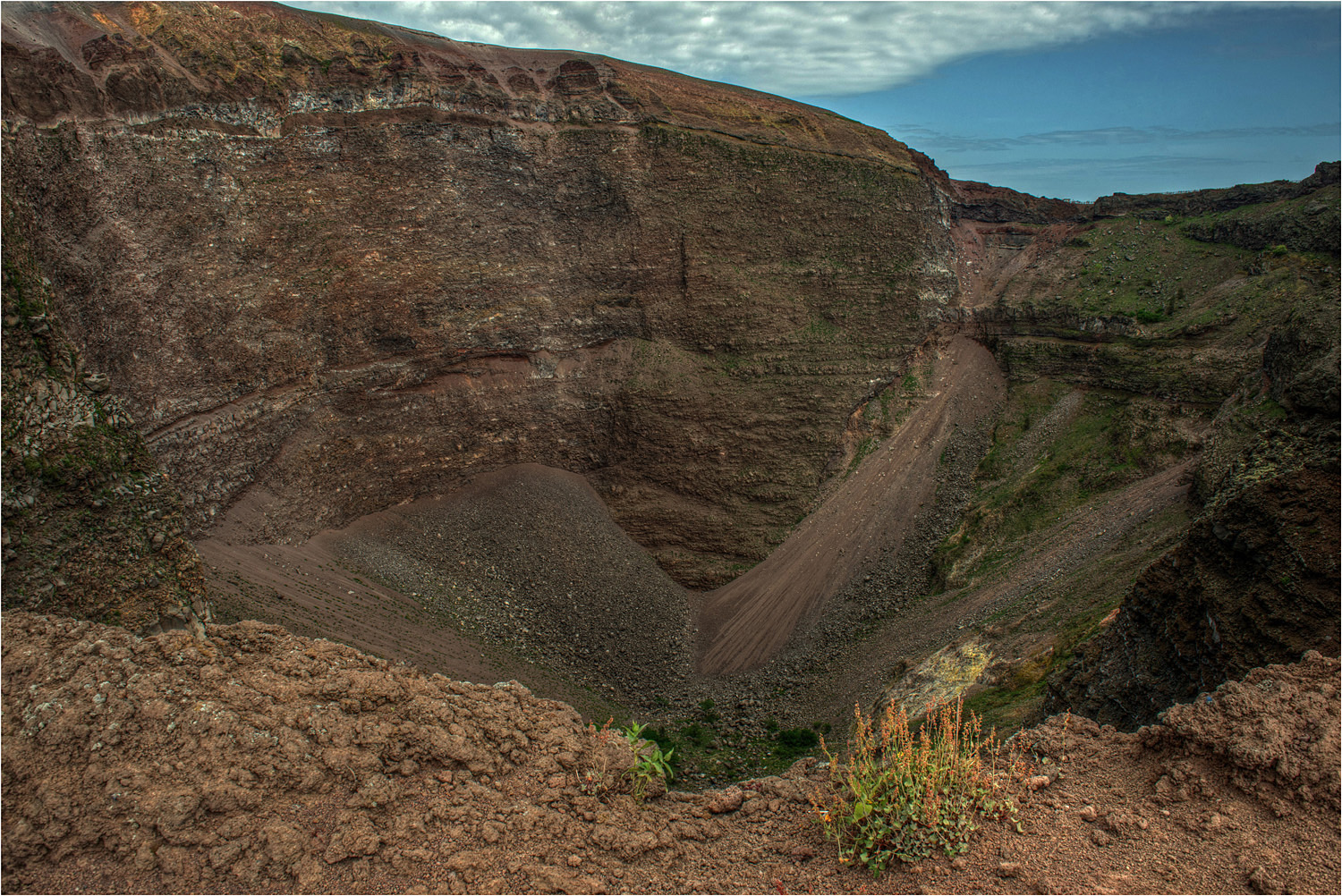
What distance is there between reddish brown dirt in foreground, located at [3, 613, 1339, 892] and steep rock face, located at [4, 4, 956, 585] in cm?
1621

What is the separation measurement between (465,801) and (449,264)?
2124 cm

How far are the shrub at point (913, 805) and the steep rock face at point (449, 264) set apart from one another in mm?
20040

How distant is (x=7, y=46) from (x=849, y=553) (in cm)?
2816

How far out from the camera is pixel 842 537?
26.6m

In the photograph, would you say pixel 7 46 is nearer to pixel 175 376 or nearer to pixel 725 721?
pixel 175 376

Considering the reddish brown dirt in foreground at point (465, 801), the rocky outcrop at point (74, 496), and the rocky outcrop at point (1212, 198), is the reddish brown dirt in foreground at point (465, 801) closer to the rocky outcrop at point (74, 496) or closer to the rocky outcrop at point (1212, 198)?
the rocky outcrop at point (74, 496)

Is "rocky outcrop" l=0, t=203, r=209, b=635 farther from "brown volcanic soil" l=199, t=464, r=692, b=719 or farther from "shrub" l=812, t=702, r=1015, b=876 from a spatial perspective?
"shrub" l=812, t=702, r=1015, b=876

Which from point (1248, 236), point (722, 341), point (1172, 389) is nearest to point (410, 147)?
point (722, 341)

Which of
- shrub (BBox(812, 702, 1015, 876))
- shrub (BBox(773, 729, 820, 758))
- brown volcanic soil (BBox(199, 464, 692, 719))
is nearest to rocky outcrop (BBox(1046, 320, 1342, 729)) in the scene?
shrub (BBox(812, 702, 1015, 876))

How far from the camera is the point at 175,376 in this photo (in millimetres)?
19781

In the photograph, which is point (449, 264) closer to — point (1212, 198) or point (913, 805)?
point (913, 805)

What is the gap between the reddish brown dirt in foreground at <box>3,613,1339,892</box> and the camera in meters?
5.11

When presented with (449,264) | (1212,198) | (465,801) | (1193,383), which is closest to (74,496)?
(465,801)

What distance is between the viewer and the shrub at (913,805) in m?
5.68
